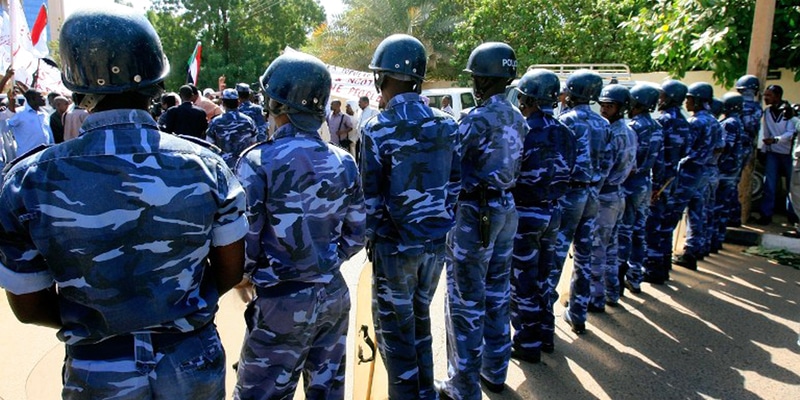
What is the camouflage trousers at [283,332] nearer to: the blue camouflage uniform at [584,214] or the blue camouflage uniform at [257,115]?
the blue camouflage uniform at [584,214]

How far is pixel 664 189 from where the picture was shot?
605cm

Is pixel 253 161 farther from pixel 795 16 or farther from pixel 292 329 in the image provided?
pixel 795 16

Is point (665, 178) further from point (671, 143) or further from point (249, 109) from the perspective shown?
point (249, 109)

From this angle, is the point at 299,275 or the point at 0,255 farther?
the point at 299,275

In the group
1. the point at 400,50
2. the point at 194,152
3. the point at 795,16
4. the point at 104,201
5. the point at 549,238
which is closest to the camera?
the point at 104,201

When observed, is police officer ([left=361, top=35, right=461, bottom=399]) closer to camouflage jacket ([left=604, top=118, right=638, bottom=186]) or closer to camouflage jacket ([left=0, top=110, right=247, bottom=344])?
camouflage jacket ([left=0, top=110, right=247, bottom=344])

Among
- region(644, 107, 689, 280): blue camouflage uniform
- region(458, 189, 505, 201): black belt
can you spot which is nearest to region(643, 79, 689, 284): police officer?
region(644, 107, 689, 280): blue camouflage uniform

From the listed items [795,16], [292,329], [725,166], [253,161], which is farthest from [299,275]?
[795,16]

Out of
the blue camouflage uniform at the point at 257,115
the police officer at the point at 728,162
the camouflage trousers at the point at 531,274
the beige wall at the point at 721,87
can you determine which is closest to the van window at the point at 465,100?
the beige wall at the point at 721,87

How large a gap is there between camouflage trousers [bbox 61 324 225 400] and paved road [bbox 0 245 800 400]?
1856mm

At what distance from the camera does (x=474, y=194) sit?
3393mm

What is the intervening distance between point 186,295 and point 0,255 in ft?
1.68

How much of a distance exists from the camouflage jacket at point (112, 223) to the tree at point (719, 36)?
913 cm

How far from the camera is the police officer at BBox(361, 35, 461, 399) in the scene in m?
2.84
